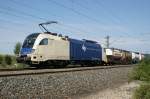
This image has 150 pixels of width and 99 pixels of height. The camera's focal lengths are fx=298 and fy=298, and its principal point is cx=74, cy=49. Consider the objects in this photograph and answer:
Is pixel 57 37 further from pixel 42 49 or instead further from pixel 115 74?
pixel 115 74

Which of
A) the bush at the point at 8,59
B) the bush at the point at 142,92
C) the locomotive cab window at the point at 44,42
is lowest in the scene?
the bush at the point at 142,92

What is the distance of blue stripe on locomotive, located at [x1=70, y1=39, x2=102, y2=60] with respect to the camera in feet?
104

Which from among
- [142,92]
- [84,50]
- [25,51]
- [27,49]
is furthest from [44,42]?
[142,92]

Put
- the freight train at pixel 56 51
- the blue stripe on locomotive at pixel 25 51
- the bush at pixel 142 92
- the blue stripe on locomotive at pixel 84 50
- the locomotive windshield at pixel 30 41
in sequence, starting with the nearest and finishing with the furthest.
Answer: the bush at pixel 142 92 < the freight train at pixel 56 51 < the blue stripe on locomotive at pixel 25 51 < the locomotive windshield at pixel 30 41 < the blue stripe on locomotive at pixel 84 50

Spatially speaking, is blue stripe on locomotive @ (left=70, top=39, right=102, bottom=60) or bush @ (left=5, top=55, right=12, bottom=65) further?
bush @ (left=5, top=55, right=12, bottom=65)

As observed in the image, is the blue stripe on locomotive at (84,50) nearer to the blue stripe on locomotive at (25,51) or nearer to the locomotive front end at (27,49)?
the locomotive front end at (27,49)

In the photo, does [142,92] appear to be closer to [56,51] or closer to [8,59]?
[56,51]

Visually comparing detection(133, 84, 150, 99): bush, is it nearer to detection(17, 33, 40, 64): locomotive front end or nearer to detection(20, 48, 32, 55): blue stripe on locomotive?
detection(17, 33, 40, 64): locomotive front end

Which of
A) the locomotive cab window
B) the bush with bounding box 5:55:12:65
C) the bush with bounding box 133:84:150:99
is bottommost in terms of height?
the bush with bounding box 133:84:150:99

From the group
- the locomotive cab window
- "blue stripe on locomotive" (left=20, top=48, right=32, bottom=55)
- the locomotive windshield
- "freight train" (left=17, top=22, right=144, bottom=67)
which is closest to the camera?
"freight train" (left=17, top=22, right=144, bottom=67)

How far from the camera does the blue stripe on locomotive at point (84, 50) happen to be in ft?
104

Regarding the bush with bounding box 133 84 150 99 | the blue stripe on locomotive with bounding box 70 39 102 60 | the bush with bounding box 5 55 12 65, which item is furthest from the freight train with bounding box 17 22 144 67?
the bush with bounding box 5 55 12 65

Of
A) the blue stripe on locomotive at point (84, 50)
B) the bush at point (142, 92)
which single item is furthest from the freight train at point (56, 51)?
the bush at point (142, 92)

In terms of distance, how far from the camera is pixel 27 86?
13742mm
